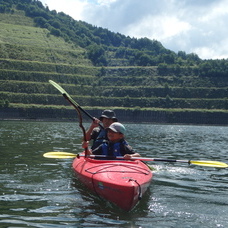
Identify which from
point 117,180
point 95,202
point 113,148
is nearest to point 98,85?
point 113,148

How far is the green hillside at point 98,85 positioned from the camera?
372 feet

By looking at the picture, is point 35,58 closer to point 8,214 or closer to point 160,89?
point 160,89

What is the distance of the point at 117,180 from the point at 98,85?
132m

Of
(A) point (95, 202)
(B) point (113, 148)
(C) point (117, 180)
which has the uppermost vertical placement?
(B) point (113, 148)

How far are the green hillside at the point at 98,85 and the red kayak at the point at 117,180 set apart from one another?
94873 mm

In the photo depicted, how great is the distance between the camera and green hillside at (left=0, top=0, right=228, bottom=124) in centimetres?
11344

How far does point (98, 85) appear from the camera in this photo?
14038 centimetres

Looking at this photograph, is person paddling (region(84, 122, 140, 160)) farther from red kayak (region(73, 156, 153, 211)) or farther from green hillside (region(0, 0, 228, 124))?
green hillside (region(0, 0, 228, 124))

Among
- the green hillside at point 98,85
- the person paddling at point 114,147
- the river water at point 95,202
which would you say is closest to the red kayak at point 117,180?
the river water at point 95,202

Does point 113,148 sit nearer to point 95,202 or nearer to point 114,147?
point 114,147

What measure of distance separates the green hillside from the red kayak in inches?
3735

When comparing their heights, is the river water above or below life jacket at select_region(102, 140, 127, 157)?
below

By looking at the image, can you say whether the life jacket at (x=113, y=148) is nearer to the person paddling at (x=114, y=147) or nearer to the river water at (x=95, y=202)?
the person paddling at (x=114, y=147)

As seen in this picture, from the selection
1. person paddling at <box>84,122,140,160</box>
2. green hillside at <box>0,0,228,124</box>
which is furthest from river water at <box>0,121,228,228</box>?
green hillside at <box>0,0,228,124</box>
